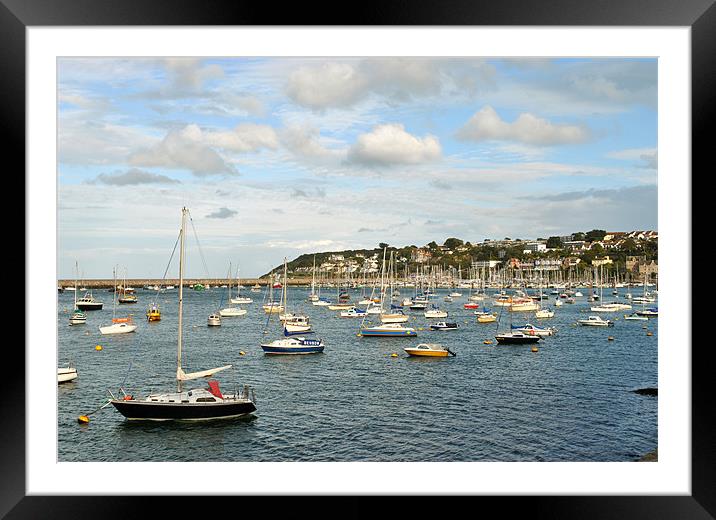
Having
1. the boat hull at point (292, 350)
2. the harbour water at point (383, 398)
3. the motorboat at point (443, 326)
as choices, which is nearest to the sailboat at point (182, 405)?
the harbour water at point (383, 398)

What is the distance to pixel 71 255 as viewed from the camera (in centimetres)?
3048

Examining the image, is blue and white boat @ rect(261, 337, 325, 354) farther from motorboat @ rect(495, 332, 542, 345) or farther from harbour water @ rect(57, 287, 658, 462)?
motorboat @ rect(495, 332, 542, 345)

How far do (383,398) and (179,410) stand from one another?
3.85 metres

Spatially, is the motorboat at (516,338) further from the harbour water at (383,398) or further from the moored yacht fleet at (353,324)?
the harbour water at (383,398)

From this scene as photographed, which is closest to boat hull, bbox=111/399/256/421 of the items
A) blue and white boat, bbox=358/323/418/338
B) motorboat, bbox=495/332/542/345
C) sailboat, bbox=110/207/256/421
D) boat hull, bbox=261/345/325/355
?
sailboat, bbox=110/207/256/421

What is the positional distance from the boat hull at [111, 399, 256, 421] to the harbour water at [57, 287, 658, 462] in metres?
0.19
